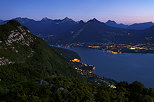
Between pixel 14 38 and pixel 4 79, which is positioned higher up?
pixel 14 38

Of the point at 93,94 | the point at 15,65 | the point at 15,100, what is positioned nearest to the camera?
the point at 15,100

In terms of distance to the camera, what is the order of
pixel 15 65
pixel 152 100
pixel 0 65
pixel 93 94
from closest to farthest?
1. pixel 93 94
2. pixel 152 100
3. pixel 0 65
4. pixel 15 65

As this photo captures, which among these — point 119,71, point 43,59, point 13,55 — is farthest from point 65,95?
point 119,71

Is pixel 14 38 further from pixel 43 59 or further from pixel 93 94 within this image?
pixel 93 94

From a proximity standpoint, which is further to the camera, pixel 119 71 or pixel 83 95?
pixel 119 71

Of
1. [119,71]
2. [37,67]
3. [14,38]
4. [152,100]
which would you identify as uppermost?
[14,38]

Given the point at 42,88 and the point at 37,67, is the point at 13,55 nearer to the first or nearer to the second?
the point at 37,67

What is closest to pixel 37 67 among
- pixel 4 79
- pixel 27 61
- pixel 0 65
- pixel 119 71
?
pixel 27 61
